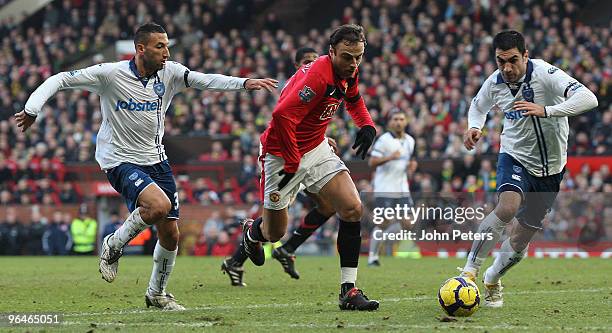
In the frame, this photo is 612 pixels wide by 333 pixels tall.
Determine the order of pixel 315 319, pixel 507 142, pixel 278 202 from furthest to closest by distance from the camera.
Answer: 1. pixel 507 142
2. pixel 278 202
3. pixel 315 319

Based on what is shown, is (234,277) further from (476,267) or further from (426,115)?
(426,115)

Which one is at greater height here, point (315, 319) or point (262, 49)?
point (262, 49)

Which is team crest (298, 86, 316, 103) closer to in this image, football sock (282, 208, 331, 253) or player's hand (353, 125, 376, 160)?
player's hand (353, 125, 376, 160)

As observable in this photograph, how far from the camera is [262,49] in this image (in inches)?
1197

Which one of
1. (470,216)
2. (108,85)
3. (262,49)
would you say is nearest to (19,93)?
(262,49)

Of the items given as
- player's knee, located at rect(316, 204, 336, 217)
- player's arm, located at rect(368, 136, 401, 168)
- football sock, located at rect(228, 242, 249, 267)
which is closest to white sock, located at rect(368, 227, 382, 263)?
player's arm, located at rect(368, 136, 401, 168)

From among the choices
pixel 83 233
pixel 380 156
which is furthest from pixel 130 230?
pixel 83 233

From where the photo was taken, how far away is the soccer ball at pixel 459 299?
8133mm

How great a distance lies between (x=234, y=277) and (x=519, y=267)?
5347mm

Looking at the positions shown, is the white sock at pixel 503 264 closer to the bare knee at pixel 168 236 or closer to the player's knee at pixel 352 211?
the player's knee at pixel 352 211

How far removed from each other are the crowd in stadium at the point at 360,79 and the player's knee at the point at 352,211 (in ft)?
37.1

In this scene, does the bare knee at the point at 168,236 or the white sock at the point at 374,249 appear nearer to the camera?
the bare knee at the point at 168,236

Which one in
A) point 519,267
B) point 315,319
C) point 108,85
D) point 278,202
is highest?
point 108,85

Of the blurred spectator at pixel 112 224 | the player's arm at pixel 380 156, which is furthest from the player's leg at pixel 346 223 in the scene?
the blurred spectator at pixel 112 224
